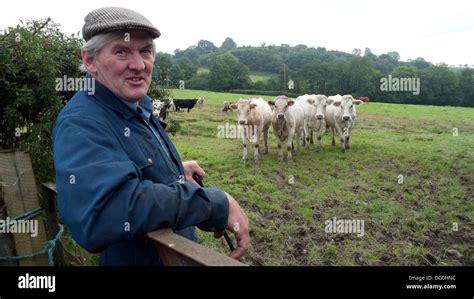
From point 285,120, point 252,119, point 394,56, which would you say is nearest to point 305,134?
point 285,120

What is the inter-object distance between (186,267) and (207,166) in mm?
9156

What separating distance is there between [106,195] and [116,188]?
0.14ft

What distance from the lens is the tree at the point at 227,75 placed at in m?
56.4

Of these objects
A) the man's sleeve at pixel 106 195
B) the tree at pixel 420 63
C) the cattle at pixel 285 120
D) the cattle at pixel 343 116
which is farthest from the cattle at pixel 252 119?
the tree at pixel 420 63

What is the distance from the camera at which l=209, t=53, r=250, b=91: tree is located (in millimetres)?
56375

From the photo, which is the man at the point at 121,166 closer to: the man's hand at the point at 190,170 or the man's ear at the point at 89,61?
the man's ear at the point at 89,61

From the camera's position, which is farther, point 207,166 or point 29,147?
point 207,166

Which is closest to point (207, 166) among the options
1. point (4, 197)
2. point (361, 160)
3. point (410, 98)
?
point (361, 160)

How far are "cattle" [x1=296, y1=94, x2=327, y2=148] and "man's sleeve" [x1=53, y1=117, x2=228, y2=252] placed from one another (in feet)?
40.6

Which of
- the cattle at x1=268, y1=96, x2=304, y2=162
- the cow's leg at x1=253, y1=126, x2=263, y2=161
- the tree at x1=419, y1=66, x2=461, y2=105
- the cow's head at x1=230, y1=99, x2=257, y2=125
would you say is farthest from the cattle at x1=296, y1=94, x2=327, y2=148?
the tree at x1=419, y1=66, x2=461, y2=105

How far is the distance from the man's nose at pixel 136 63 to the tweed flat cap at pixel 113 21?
0.13 metres

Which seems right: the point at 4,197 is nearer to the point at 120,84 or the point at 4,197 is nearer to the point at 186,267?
the point at 120,84

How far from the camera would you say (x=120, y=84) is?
185 cm

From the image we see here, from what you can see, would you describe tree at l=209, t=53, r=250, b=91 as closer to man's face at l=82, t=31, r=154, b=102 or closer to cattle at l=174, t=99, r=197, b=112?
cattle at l=174, t=99, r=197, b=112
